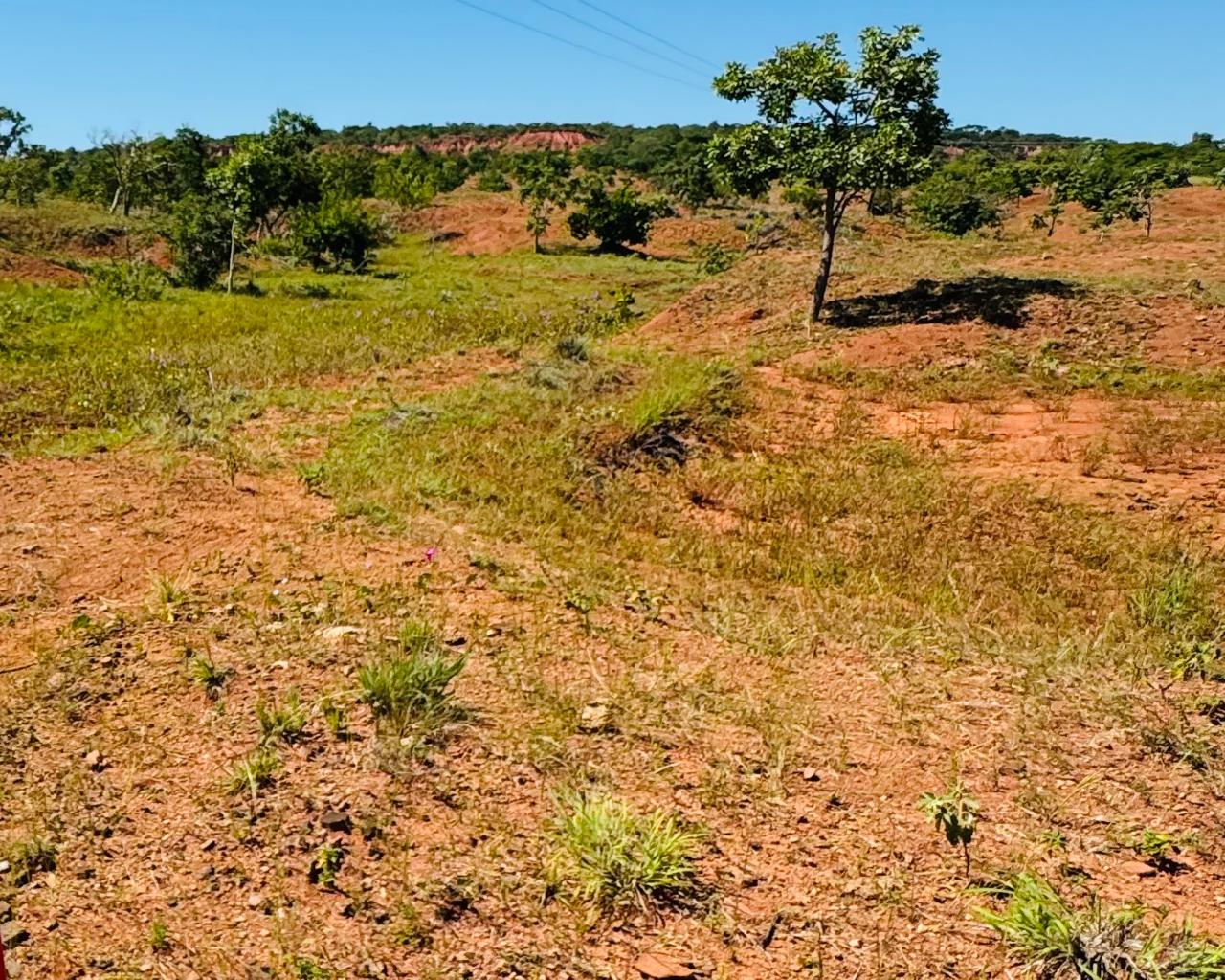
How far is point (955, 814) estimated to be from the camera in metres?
3.39

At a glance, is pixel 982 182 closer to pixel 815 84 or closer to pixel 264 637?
pixel 815 84

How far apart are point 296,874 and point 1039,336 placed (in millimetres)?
12446

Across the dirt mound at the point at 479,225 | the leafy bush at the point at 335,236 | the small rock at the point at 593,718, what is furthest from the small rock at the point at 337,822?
the dirt mound at the point at 479,225

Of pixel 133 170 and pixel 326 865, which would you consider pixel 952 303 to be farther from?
pixel 133 170

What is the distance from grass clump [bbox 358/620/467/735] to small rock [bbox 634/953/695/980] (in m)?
1.53

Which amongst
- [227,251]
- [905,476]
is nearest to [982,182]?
[227,251]

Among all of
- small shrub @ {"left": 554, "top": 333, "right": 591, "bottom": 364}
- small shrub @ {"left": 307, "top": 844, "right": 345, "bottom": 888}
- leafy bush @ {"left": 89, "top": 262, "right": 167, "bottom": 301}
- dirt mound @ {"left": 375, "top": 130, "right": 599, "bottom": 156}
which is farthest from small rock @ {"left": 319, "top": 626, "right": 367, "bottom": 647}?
dirt mound @ {"left": 375, "top": 130, "right": 599, "bottom": 156}

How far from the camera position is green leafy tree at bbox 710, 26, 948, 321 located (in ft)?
39.8

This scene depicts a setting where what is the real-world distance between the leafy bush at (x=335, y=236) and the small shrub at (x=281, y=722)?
1117 inches

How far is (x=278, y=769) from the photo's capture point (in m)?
3.71

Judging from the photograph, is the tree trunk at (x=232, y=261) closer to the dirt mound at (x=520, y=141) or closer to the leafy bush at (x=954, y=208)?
the leafy bush at (x=954, y=208)

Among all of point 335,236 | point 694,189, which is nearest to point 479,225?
point 335,236

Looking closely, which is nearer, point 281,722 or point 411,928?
point 411,928

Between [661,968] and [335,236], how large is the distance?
3070cm
